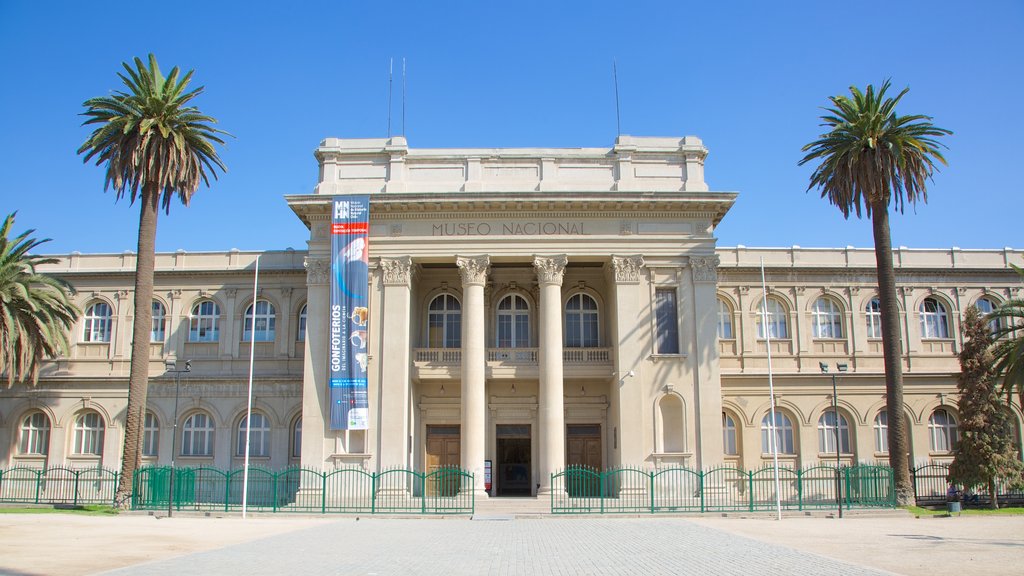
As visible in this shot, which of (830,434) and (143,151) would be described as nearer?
(143,151)

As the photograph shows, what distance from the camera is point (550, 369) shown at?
3425cm

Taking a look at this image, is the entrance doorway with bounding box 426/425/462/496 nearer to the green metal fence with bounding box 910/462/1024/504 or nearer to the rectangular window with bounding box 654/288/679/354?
the rectangular window with bounding box 654/288/679/354

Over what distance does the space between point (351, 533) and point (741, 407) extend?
73.8ft

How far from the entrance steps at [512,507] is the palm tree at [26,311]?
2096cm

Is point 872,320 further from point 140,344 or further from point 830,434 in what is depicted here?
point 140,344

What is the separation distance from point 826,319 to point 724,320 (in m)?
5.16

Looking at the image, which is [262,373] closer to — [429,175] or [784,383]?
[429,175]

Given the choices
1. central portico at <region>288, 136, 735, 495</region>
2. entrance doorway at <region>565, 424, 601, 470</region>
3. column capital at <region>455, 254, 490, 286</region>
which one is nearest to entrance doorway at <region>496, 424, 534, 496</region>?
central portico at <region>288, 136, 735, 495</region>

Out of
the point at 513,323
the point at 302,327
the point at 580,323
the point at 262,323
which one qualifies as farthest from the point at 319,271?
the point at 580,323

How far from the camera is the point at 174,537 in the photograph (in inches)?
845

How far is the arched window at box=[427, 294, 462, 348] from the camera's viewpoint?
38688 mm

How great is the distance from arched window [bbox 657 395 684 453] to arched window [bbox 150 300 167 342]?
24.8m

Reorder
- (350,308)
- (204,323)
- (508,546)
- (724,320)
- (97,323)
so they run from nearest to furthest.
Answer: (508,546) → (350,308) → (724,320) → (204,323) → (97,323)

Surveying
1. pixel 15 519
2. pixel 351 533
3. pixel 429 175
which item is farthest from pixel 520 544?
pixel 429 175
